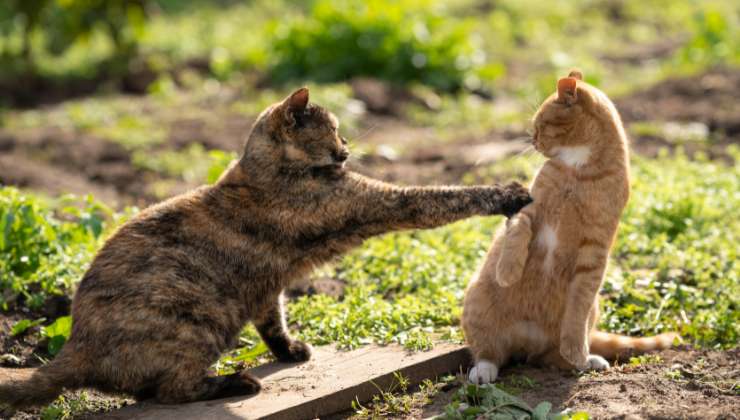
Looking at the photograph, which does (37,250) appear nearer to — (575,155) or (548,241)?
(548,241)

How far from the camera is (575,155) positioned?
4652 millimetres

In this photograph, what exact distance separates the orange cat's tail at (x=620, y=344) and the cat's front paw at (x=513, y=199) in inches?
35.2

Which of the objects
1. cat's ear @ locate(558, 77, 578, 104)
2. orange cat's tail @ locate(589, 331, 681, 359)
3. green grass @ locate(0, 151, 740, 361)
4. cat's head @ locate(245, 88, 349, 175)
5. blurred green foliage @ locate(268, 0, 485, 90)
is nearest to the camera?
cat's ear @ locate(558, 77, 578, 104)

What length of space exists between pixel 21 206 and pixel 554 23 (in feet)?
38.1

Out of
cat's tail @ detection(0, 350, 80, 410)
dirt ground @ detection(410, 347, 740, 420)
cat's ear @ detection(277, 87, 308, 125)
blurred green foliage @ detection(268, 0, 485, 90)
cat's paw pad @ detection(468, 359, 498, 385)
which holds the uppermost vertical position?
blurred green foliage @ detection(268, 0, 485, 90)

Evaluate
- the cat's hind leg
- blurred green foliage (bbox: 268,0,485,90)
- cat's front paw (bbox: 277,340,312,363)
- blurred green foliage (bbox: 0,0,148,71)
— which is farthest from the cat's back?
blurred green foliage (bbox: 0,0,148,71)

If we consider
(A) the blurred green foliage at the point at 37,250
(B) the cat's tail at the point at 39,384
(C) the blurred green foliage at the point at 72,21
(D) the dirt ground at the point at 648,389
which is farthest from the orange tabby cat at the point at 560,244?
(C) the blurred green foliage at the point at 72,21

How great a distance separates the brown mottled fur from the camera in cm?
446

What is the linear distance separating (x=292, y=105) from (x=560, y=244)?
1.57m

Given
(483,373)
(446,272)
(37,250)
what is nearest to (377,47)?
(446,272)

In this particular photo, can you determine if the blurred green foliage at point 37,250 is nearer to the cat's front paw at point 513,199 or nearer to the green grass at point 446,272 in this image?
the green grass at point 446,272

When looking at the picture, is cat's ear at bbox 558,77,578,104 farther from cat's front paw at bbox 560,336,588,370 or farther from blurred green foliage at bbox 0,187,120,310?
blurred green foliage at bbox 0,187,120,310

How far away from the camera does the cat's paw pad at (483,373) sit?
4727mm

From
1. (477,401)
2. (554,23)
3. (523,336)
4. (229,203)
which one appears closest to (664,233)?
(523,336)
